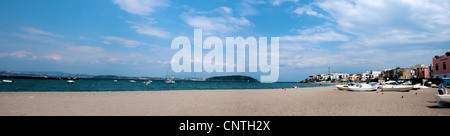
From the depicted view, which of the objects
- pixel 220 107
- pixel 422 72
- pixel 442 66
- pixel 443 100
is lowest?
pixel 220 107

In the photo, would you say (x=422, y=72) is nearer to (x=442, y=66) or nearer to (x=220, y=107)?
(x=442, y=66)

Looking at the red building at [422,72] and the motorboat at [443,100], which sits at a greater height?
the red building at [422,72]

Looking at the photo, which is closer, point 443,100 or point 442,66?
point 443,100

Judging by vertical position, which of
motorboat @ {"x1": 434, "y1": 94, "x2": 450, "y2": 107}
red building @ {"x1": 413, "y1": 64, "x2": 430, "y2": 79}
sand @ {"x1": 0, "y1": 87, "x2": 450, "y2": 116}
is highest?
red building @ {"x1": 413, "y1": 64, "x2": 430, "y2": 79}

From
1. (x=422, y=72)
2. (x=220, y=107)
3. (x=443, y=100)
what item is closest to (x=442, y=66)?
(x=422, y=72)

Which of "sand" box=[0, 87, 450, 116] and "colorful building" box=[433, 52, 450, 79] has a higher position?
"colorful building" box=[433, 52, 450, 79]

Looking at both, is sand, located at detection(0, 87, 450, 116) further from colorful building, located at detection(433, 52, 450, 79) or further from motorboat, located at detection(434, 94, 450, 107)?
colorful building, located at detection(433, 52, 450, 79)

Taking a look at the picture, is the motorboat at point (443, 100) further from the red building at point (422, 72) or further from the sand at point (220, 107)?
the red building at point (422, 72)

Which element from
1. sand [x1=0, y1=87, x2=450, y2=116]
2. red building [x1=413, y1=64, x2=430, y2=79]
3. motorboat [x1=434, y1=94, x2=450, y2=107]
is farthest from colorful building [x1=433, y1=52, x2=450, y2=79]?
motorboat [x1=434, y1=94, x2=450, y2=107]

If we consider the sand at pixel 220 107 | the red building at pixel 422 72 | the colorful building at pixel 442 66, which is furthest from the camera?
the red building at pixel 422 72

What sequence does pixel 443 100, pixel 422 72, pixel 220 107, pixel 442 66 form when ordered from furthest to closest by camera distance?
1. pixel 422 72
2. pixel 442 66
3. pixel 220 107
4. pixel 443 100

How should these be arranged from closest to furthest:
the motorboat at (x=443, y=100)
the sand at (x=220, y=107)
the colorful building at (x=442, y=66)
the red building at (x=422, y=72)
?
the sand at (x=220, y=107) < the motorboat at (x=443, y=100) < the colorful building at (x=442, y=66) < the red building at (x=422, y=72)

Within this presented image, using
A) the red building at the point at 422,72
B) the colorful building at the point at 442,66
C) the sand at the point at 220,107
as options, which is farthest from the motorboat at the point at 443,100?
the red building at the point at 422,72

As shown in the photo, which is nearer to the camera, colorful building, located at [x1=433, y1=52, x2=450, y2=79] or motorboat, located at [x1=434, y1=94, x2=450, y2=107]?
motorboat, located at [x1=434, y1=94, x2=450, y2=107]
